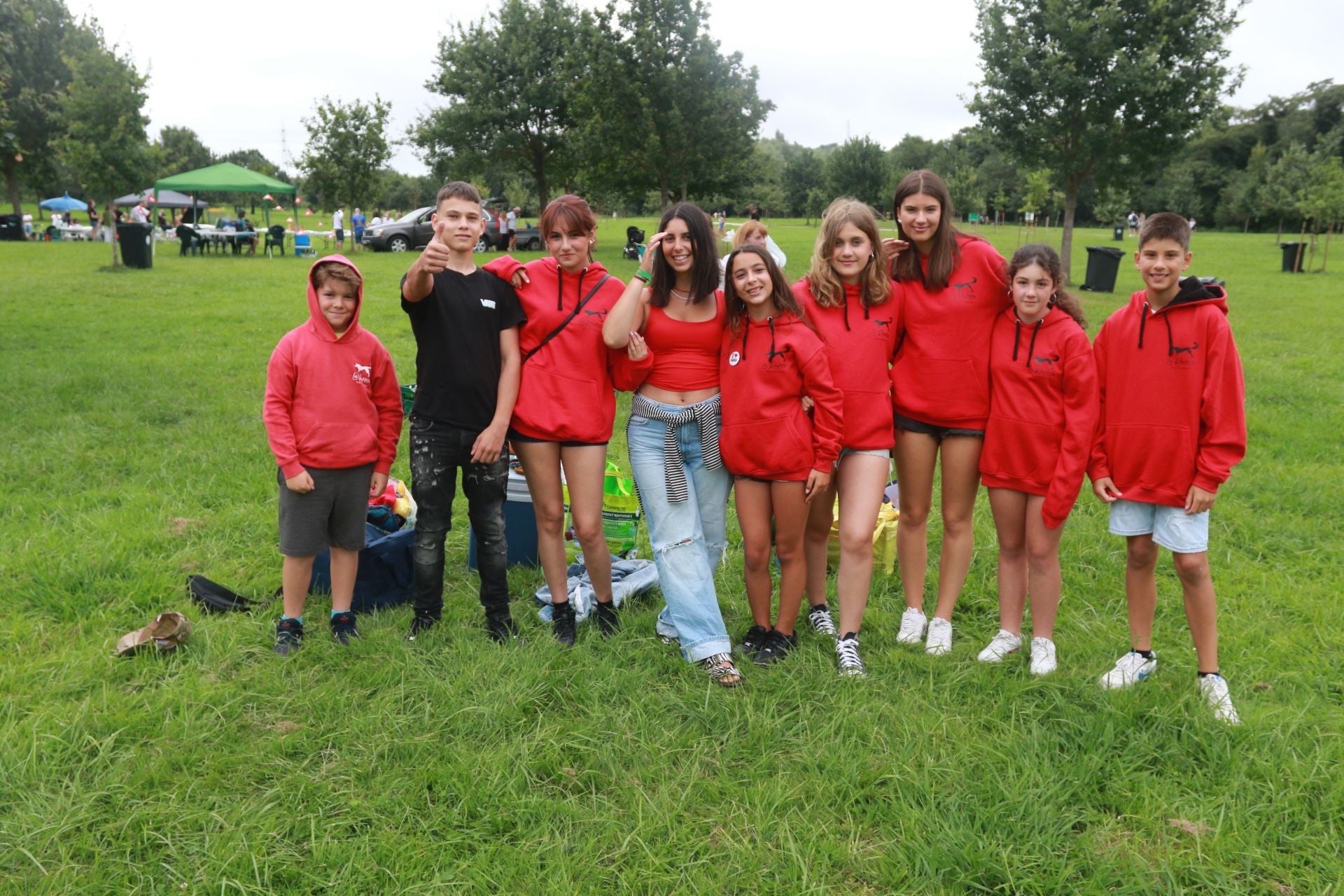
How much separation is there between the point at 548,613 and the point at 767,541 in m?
1.14

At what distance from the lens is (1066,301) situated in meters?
3.52

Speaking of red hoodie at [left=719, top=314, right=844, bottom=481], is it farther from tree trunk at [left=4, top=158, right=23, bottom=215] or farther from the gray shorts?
tree trunk at [left=4, top=158, right=23, bottom=215]

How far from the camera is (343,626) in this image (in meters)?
3.85

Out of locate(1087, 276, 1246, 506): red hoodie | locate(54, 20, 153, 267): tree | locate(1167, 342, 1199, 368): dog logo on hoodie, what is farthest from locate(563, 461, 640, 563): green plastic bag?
locate(54, 20, 153, 267): tree

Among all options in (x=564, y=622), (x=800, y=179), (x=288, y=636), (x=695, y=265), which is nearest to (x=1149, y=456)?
(x=695, y=265)

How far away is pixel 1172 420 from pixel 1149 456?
0.50ft

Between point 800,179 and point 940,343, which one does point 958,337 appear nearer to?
point 940,343

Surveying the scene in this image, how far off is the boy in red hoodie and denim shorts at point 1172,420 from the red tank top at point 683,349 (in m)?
1.51

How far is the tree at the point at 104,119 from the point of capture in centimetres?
2238

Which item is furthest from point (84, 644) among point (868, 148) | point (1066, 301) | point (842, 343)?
point (868, 148)

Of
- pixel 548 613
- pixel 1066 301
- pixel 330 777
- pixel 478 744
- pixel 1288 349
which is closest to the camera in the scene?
pixel 330 777

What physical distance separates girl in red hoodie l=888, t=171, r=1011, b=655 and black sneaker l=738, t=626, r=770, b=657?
724 mm

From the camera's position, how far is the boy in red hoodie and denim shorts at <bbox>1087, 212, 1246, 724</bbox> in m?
3.14

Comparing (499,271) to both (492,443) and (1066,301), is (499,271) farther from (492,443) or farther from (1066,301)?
(1066,301)
